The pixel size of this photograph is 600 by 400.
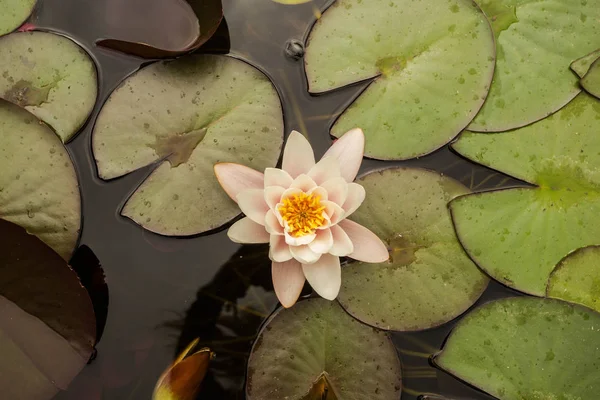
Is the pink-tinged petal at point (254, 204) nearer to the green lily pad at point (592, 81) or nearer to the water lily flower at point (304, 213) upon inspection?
the water lily flower at point (304, 213)

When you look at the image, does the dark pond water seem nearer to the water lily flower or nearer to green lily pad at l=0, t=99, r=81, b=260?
green lily pad at l=0, t=99, r=81, b=260

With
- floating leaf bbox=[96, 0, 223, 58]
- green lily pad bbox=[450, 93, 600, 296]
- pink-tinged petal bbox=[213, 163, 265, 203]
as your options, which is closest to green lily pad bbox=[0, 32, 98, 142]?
floating leaf bbox=[96, 0, 223, 58]

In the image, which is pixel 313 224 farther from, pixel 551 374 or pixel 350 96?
pixel 551 374

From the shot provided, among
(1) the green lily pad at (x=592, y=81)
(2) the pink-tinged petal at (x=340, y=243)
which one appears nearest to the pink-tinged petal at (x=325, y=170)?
(2) the pink-tinged petal at (x=340, y=243)

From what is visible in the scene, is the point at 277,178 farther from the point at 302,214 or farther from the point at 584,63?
the point at 584,63

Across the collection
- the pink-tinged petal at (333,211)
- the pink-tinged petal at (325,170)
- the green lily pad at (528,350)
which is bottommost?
the green lily pad at (528,350)

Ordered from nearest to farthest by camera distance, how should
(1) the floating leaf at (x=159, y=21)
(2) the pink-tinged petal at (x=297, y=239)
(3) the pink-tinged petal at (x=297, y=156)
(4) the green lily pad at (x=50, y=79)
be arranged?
1. (2) the pink-tinged petal at (x=297, y=239)
2. (3) the pink-tinged petal at (x=297, y=156)
3. (4) the green lily pad at (x=50, y=79)
4. (1) the floating leaf at (x=159, y=21)
